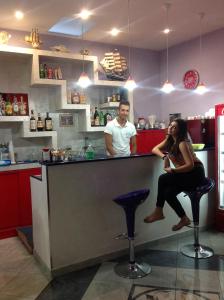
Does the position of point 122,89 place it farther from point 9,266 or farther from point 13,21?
point 9,266

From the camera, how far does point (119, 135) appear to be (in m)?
3.74

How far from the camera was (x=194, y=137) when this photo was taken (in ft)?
13.4

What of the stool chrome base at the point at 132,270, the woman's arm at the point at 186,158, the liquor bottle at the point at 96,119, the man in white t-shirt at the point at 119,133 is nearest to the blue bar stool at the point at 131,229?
the stool chrome base at the point at 132,270

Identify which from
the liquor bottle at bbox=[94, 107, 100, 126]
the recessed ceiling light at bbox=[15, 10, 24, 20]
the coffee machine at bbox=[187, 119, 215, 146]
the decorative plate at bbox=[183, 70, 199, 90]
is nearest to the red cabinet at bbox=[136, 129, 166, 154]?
the liquor bottle at bbox=[94, 107, 100, 126]

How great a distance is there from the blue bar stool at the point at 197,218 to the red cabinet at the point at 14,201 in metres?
2.17

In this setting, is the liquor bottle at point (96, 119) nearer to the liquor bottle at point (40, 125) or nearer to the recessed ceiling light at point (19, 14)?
the liquor bottle at point (40, 125)

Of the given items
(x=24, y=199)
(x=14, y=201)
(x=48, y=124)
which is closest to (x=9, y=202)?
(x=14, y=201)

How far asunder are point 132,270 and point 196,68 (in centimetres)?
371

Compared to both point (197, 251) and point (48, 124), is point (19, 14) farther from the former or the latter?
point (197, 251)

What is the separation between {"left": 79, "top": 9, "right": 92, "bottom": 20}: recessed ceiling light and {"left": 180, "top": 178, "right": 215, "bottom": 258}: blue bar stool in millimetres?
2578

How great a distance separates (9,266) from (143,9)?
3.43 meters

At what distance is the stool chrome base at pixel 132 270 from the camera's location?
2691mm

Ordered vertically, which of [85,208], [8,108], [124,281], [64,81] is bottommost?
[124,281]

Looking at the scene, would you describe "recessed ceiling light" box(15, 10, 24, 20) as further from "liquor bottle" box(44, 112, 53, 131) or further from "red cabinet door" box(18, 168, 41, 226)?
"red cabinet door" box(18, 168, 41, 226)
